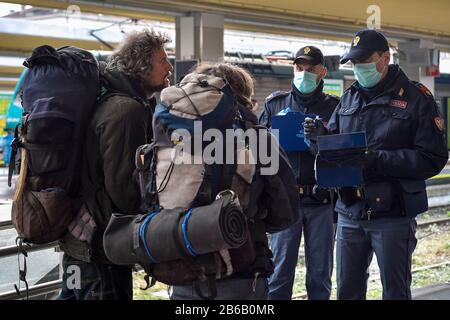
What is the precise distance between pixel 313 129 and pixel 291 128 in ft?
1.64

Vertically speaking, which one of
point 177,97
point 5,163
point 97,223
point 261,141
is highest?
point 177,97

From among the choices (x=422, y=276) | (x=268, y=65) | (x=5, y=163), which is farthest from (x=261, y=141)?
(x=5, y=163)

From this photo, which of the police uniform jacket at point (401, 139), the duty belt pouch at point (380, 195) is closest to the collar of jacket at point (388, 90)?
the police uniform jacket at point (401, 139)

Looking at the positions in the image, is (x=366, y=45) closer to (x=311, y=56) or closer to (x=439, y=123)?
(x=439, y=123)

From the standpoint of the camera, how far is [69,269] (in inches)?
121

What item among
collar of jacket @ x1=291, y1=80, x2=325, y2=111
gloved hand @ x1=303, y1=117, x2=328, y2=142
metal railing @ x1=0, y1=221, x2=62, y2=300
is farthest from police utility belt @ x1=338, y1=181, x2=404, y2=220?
metal railing @ x1=0, y1=221, x2=62, y2=300

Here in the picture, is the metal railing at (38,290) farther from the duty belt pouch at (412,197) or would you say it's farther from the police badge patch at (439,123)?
the police badge patch at (439,123)

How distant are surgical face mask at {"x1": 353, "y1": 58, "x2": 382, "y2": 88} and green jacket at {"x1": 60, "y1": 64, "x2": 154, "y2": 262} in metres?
A: 1.34

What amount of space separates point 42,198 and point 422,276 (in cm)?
461

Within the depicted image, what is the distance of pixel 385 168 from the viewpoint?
3408mm

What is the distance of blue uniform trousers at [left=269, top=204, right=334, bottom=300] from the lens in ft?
13.9

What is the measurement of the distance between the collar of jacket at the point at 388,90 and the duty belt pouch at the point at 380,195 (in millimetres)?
483

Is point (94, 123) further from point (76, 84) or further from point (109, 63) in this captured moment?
point (109, 63)
